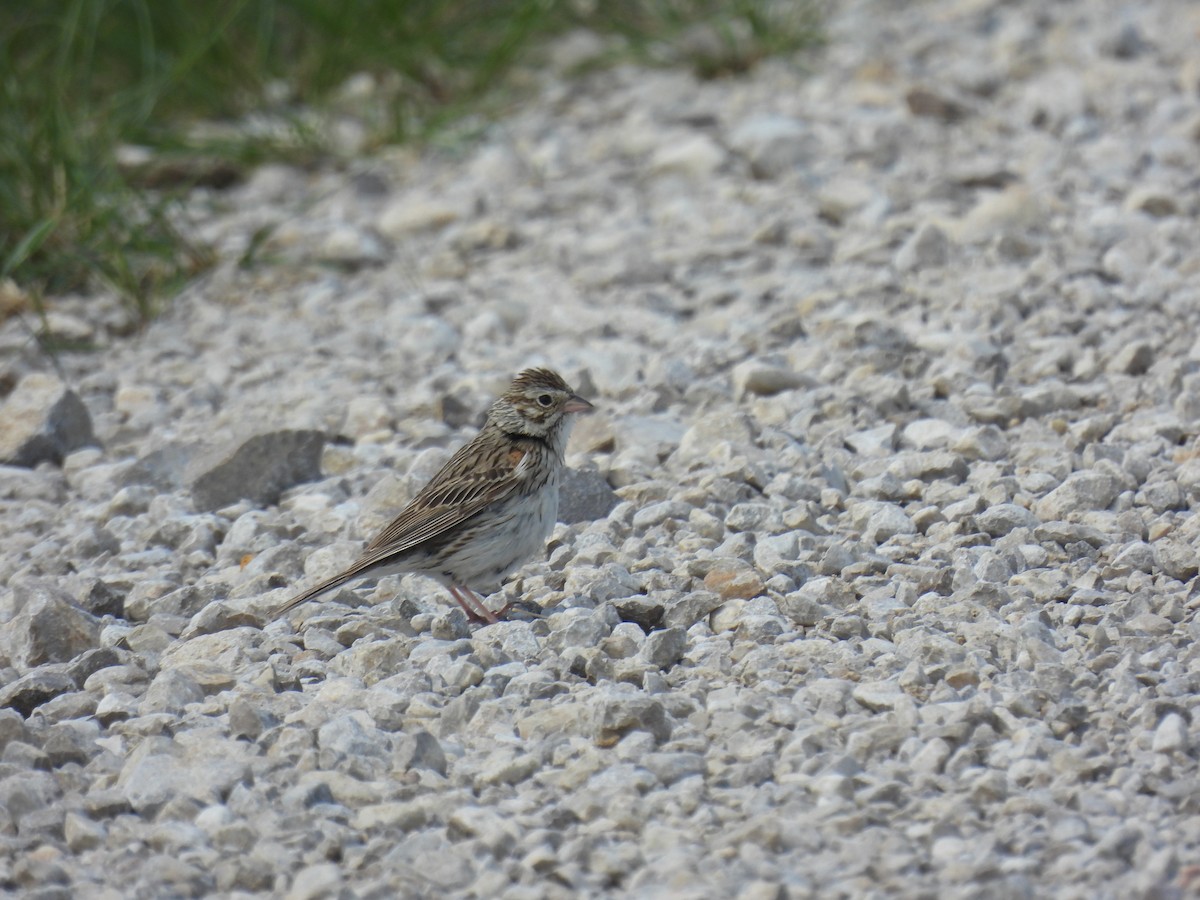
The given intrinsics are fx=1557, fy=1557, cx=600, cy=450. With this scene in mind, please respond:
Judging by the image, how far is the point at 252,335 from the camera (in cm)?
792

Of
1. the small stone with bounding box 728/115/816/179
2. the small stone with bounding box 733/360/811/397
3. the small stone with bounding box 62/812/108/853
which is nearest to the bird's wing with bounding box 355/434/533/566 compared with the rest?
the small stone with bounding box 733/360/811/397

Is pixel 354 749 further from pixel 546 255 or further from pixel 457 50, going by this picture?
pixel 457 50

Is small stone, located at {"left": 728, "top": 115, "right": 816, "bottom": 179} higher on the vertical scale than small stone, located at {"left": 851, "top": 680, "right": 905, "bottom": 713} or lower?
higher

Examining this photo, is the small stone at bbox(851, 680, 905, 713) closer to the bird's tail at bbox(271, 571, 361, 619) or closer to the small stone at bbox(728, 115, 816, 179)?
the bird's tail at bbox(271, 571, 361, 619)

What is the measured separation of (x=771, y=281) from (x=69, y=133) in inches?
156

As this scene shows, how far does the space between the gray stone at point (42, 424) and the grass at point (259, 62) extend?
1652 mm

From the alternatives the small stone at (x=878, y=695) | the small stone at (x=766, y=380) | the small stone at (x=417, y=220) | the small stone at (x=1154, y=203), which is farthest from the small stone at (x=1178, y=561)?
the small stone at (x=417, y=220)

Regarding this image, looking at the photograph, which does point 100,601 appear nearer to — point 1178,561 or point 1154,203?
point 1178,561

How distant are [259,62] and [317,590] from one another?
228 inches

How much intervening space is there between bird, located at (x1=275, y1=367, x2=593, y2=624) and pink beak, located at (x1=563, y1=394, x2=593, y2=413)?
0.32ft

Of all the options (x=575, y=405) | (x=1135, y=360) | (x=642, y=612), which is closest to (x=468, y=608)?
(x=642, y=612)

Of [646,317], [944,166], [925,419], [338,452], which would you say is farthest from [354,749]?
[944,166]

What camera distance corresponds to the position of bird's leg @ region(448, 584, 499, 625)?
17.1ft

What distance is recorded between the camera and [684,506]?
5656mm
